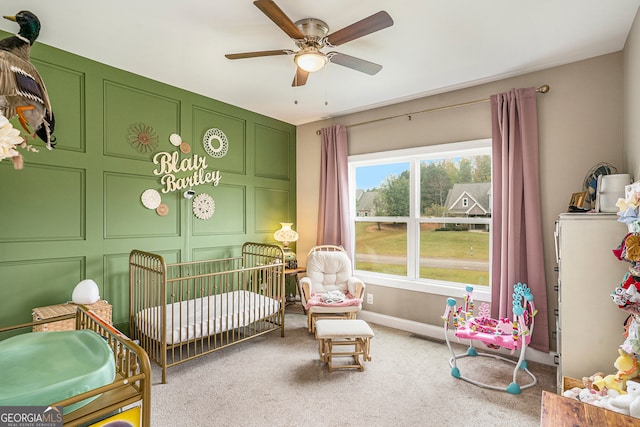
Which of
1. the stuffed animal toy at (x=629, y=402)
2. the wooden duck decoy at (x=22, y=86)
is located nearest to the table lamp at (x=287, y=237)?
the wooden duck decoy at (x=22, y=86)

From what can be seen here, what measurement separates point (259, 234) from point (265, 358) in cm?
169

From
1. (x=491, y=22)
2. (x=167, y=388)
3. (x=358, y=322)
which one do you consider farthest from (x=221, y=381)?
(x=491, y=22)

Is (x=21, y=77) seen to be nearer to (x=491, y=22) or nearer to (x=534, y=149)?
(x=491, y=22)

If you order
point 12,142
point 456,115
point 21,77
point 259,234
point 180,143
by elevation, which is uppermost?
point 456,115

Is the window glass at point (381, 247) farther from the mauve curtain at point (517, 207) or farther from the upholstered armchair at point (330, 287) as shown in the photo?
the mauve curtain at point (517, 207)

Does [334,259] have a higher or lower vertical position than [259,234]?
lower

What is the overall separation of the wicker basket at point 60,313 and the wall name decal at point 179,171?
1.22m

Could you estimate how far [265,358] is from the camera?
9.11 feet

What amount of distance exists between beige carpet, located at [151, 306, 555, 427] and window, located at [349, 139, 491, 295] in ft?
2.86

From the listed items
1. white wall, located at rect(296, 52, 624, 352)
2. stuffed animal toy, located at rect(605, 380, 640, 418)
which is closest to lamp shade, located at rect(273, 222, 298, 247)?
white wall, located at rect(296, 52, 624, 352)

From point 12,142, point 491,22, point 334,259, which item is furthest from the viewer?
point 334,259

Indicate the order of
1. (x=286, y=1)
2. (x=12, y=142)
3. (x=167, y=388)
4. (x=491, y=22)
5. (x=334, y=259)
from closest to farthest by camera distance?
(x=12, y=142), (x=286, y=1), (x=491, y=22), (x=167, y=388), (x=334, y=259)

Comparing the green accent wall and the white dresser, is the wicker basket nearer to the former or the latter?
the green accent wall

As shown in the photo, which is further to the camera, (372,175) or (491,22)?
(372,175)
